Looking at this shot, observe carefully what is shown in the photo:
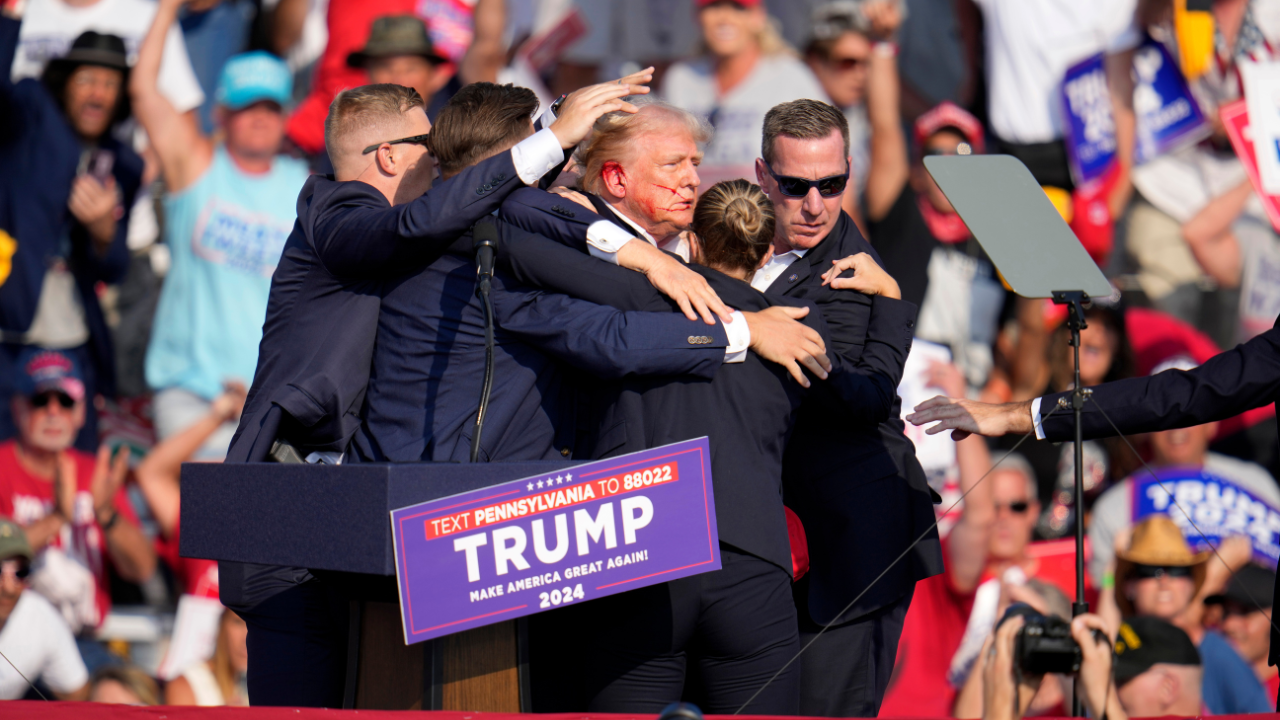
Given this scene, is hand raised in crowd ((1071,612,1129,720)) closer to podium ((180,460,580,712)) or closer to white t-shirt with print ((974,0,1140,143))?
podium ((180,460,580,712))

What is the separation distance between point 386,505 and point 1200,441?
192 inches

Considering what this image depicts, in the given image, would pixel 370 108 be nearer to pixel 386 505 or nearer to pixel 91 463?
pixel 386 505

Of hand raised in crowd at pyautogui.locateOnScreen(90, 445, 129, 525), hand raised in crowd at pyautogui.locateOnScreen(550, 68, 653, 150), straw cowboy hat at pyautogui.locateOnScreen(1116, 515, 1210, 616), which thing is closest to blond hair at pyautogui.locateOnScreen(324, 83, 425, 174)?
hand raised in crowd at pyautogui.locateOnScreen(550, 68, 653, 150)

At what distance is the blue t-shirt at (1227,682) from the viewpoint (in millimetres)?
5031

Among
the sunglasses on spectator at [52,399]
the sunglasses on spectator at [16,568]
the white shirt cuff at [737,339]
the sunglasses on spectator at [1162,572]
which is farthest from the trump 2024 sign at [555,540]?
the sunglasses on spectator at [52,399]

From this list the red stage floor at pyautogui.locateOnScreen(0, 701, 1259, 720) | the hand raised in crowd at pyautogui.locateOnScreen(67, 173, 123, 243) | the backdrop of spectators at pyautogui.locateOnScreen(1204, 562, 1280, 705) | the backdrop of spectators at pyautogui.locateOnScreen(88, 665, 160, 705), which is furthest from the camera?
the hand raised in crowd at pyautogui.locateOnScreen(67, 173, 123, 243)

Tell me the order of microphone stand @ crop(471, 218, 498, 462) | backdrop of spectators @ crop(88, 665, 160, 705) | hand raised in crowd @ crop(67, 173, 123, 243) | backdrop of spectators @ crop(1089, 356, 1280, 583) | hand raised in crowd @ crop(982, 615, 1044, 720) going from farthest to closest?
hand raised in crowd @ crop(67, 173, 123, 243), backdrop of spectators @ crop(1089, 356, 1280, 583), backdrop of spectators @ crop(88, 665, 160, 705), microphone stand @ crop(471, 218, 498, 462), hand raised in crowd @ crop(982, 615, 1044, 720)

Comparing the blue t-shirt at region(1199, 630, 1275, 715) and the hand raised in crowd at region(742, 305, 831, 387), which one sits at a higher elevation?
the hand raised in crowd at region(742, 305, 831, 387)

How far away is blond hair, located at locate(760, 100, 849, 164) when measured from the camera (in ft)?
10.8

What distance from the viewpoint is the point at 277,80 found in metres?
6.49

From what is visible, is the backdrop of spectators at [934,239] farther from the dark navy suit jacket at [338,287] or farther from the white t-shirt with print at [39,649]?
the white t-shirt with print at [39,649]

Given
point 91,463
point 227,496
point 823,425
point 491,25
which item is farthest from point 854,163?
point 227,496

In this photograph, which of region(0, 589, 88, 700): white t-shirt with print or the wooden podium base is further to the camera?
region(0, 589, 88, 700): white t-shirt with print

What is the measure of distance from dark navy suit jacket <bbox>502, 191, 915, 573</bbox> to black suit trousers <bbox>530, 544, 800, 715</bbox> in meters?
0.08
